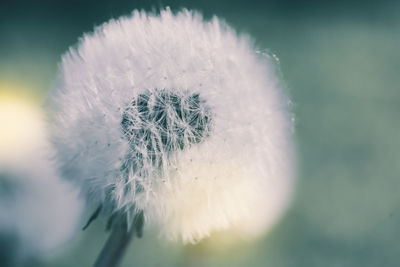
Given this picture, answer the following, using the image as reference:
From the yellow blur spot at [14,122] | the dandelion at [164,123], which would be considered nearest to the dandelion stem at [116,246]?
the dandelion at [164,123]

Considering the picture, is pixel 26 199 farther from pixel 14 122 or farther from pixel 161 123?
pixel 161 123

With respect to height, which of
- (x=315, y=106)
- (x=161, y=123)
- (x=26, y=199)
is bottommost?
(x=26, y=199)

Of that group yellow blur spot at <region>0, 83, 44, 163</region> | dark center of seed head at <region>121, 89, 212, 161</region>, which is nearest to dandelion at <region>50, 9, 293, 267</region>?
dark center of seed head at <region>121, 89, 212, 161</region>

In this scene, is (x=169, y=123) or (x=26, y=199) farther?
(x=26, y=199)

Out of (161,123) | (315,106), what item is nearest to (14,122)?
(161,123)

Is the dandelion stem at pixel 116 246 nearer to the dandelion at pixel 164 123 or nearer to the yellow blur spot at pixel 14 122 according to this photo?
the dandelion at pixel 164 123

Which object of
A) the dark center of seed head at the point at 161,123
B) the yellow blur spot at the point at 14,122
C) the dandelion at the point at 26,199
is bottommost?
the dandelion at the point at 26,199

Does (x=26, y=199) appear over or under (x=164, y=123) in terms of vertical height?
A: under
